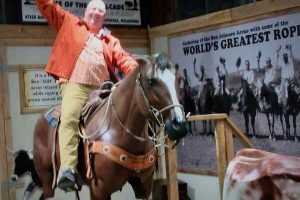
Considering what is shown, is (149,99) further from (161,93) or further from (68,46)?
(68,46)

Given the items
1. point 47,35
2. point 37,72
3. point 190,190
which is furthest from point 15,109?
point 190,190

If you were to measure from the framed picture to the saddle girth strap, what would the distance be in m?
2.59

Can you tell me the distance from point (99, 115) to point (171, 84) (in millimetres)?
625

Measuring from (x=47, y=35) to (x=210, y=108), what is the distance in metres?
2.08

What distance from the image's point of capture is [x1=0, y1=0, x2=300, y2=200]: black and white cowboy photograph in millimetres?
2803

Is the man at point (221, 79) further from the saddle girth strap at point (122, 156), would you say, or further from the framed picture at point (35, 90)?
the saddle girth strap at point (122, 156)

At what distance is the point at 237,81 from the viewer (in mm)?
5117

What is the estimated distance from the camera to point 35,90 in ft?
17.9

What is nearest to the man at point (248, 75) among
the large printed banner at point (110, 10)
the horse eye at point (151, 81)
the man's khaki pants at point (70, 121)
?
the large printed banner at point (110, 10)

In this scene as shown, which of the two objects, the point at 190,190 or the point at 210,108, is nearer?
the point at 210,108

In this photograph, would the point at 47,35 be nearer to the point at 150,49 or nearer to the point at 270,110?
the point at 150,49

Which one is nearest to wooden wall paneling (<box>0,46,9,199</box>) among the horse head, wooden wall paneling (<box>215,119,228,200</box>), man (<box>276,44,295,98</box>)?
wooden wall paneling (<box>215,119,228,200</box>)

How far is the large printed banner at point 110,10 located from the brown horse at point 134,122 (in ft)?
9.06

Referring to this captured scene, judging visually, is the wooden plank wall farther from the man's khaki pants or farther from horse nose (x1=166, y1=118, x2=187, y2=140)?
horse nose (x1=166, y1=118, x2=187, y2=140)
